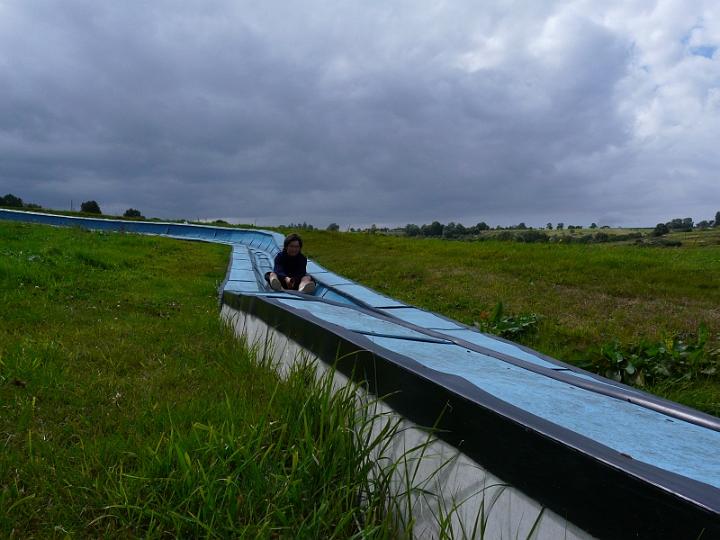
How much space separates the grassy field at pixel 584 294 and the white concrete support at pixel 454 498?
254 cm

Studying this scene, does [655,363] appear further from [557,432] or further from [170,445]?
[170,445]

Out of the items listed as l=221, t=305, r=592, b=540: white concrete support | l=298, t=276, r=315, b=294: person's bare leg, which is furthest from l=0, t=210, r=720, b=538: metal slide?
l=298, t=276, r=315, b=294: person's bare leg

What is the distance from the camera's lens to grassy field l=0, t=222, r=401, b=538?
1.43 m

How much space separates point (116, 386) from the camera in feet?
8.38

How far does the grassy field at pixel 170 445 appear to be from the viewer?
1.43 metres

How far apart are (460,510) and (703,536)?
0.63m

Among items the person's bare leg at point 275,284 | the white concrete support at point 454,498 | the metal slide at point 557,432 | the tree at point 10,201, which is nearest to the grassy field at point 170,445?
the white concrete support at point 454,498

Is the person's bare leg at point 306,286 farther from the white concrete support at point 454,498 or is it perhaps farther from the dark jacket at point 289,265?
the white concrete support at point 454,498

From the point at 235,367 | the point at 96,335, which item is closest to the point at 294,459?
the point at 235,367

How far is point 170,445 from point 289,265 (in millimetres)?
4985

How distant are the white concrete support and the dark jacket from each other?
191 inches

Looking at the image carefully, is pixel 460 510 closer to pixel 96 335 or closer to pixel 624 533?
pixel 624 533

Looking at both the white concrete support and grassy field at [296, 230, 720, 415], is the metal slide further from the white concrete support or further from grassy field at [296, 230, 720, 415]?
grassy field at [296, 230, 720, 415]

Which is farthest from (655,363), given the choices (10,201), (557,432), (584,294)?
(10,201)
